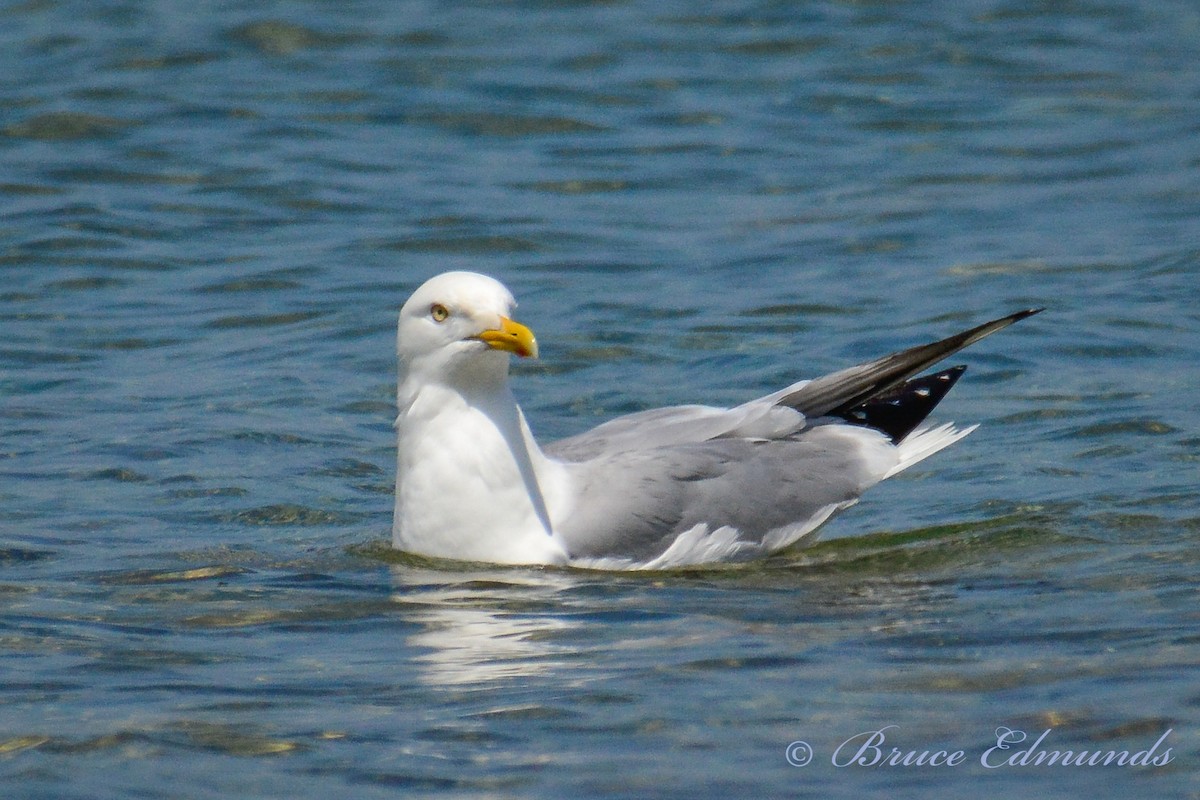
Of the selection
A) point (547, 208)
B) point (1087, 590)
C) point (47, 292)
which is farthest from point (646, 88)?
point (1087, 590)

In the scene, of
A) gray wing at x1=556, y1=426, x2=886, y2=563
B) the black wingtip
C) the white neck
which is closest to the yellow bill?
the white neck

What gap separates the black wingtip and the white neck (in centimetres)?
140

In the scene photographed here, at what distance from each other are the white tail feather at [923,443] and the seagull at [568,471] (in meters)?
0.20

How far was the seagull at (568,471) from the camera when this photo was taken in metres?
6.38

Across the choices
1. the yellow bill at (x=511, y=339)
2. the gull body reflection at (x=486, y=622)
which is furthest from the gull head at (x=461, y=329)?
the gull body reflection at (x=486, y=622)

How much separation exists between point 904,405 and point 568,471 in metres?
1.51

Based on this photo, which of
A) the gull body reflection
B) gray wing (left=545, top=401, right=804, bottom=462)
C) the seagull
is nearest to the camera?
the gull body reflection

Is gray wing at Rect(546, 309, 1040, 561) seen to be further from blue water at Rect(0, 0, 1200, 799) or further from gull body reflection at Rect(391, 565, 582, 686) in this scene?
gull body reflection at Rect(391, 565, 582, 686)

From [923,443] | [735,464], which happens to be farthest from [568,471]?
[923,443]

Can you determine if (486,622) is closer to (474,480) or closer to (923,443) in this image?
(474,480)

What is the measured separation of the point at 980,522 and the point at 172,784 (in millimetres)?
3476

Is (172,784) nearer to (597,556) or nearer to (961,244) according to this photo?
(597,556)

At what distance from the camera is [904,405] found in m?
7.38

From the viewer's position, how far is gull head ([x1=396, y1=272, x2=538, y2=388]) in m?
6.19
